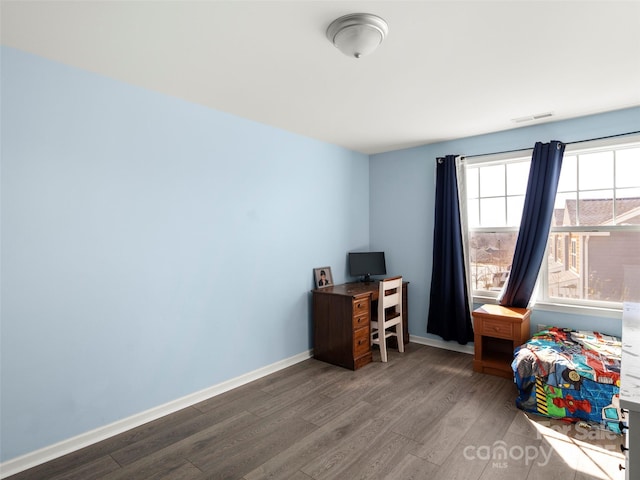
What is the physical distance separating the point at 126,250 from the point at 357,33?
207 centimetres

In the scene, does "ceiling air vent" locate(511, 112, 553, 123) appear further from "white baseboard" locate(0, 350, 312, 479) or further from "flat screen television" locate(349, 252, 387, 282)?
"white baseboard" locate(0, 350, 312, 479)

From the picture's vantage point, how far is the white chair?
3.65 meters

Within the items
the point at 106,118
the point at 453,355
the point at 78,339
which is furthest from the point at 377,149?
the point at 78,339

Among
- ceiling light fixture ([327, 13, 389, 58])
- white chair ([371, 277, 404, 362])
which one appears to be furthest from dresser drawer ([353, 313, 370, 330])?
ceiling light fixture ([327, 13, 389, 58])

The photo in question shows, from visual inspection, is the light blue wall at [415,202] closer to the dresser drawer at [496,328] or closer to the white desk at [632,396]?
the dresser drawer at [496,328]

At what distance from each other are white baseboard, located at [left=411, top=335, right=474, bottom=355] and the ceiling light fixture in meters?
3.40

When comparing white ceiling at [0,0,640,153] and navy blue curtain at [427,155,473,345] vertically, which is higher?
white ceiling at [0,0,640,153]

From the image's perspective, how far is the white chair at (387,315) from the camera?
3650 millimetres

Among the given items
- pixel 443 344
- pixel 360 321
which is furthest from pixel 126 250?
pixel 443 344

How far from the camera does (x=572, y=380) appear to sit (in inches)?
98.0

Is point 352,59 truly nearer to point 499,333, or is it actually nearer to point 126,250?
point 126,250

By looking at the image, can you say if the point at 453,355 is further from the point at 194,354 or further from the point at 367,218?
the point at 194,354

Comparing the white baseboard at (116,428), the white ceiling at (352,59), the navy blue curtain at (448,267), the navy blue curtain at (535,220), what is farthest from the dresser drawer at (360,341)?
the white ceiling at (352,59)

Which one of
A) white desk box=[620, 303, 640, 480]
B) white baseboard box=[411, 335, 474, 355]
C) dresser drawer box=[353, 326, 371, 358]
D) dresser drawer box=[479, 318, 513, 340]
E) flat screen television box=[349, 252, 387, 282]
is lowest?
white baseboard box=[411, 335, 474, 355]
